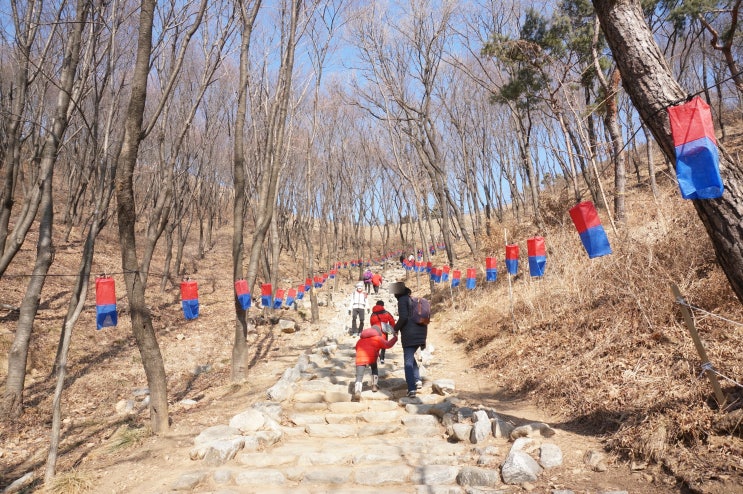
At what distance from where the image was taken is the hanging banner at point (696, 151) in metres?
3.23

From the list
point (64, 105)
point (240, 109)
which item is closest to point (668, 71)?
point (240, 109)

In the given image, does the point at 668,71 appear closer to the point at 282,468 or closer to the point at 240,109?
the point at 282,468

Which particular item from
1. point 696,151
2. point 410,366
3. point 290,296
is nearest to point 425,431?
point 410,366

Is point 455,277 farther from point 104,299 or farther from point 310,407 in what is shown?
point 104,299

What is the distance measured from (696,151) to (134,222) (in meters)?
5.84

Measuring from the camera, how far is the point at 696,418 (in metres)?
3.60

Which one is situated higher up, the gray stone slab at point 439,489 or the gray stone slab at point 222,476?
the gray stone slab at point 222,476

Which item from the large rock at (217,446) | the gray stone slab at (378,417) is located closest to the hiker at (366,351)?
Result: the gray stone slab at (378,417)

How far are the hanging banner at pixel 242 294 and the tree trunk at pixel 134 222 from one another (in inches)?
102

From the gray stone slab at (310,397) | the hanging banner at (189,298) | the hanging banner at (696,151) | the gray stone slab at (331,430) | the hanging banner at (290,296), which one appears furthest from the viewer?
the hanging banner at (290,296)

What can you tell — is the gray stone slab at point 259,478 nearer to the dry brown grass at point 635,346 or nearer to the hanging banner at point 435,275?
the dry brown grass at point 635,346

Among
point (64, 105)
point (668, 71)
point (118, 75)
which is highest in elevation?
point (118, 75)

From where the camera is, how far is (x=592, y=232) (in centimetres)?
585

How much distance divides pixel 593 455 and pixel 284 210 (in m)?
25.9
